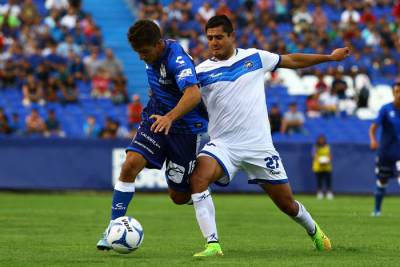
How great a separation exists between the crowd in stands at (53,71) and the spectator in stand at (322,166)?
16.5ft

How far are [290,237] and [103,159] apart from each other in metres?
14.1

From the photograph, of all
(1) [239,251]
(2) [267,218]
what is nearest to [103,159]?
(2) [267,218]

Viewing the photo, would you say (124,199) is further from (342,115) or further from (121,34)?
(121,34)

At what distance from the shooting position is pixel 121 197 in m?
10.0

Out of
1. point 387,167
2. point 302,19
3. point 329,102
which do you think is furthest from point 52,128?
point 387,167

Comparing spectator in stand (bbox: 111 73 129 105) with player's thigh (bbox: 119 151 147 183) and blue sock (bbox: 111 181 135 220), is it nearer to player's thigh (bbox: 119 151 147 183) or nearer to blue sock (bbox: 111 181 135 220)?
blue sock (bbox: 111 181 135 220)

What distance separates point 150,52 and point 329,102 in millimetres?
19374

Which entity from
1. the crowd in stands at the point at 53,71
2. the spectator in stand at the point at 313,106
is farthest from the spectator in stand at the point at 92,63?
the spectator in stand at the point at 313,106

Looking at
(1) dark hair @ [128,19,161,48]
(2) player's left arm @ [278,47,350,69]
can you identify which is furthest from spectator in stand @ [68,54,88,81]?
(1) dark hair @ [128,19,161,48]

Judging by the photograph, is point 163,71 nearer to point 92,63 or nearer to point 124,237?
point 124,237

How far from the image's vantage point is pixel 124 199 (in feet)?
33.0

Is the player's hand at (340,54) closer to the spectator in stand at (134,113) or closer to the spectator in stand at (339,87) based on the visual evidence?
the spectator in stand at (134,113)

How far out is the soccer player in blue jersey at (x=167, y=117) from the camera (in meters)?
9.66

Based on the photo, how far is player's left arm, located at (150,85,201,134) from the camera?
9367 millimetres
